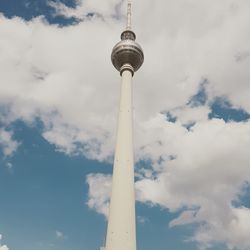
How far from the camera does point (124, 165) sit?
6850 cm

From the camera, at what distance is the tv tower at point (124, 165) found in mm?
60062

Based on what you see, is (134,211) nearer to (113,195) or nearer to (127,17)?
(113,195)

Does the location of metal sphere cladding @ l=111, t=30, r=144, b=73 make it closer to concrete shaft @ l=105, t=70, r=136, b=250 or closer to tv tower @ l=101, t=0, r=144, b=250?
tv tower @ l=101, t=0, r=144, b=250

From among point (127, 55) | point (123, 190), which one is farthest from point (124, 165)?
point (127, 55)

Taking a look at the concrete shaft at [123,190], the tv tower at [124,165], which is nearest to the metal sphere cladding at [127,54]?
the tv tower at [124,165]

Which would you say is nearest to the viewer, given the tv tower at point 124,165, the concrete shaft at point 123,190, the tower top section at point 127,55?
the concrete shaft at point 123,190

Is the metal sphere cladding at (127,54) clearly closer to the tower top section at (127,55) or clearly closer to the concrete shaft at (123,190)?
the tower top section at (127,55)

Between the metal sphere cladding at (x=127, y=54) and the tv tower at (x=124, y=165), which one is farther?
the metal sphere cladding at (x=127, y=54)

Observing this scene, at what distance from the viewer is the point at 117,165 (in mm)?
68625

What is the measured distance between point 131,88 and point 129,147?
17.3m

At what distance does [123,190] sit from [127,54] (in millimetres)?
39142

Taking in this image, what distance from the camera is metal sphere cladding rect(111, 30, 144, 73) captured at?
9019cm

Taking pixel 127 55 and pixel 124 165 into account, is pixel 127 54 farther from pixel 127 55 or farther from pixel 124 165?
pixel 124 165

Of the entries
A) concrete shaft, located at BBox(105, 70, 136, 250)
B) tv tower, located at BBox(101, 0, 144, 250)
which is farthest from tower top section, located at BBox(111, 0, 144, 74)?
concrete shaft, located at BBox(105, 70, 136, 250)
